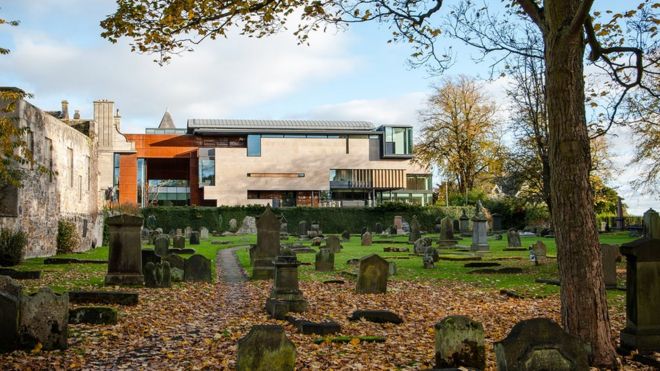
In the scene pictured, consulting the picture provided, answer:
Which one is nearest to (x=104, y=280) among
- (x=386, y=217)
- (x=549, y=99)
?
(x=549, y=99)

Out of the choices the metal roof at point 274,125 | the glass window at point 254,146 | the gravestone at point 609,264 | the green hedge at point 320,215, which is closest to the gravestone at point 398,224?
the green hedge at point 320,215

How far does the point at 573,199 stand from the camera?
7.50m

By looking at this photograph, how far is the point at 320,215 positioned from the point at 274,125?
70.0ft

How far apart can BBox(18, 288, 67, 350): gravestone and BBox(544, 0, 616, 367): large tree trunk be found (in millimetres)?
6429

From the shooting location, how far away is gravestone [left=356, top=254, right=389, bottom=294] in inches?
556

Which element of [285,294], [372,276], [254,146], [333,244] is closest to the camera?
[285,294]

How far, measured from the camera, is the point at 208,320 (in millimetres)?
10938

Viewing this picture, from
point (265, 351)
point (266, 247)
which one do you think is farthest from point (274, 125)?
point (265, 351)

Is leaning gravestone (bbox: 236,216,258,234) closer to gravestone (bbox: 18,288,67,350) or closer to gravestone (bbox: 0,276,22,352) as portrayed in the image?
gravestone (bbox: 18,288,67,350)

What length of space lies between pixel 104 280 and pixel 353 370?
1002 centimetres

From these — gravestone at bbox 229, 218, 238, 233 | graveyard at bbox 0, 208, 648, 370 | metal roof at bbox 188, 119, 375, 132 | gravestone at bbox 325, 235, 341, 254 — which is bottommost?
graveyard at bbox 0, 208, 648, 370

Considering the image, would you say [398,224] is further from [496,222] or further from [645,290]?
[645,290]

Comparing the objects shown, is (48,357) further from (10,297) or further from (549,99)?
(549,99)

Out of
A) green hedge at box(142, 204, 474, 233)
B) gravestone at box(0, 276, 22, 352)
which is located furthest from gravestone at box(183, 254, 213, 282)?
green hedge at box(142, 204, 474, 233)
